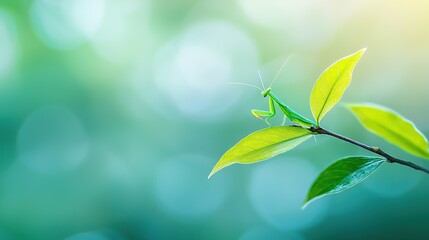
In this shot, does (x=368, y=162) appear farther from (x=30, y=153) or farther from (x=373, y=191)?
(x=30, y=153)

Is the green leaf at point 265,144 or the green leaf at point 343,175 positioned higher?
the green leaf at point 265,144

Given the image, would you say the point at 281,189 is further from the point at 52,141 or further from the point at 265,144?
the point at 265,144

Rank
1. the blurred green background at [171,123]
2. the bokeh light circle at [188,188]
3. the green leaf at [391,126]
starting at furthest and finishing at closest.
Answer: the bokeh light circle at [188,188] → the blurred green background at [171,123] → the green leaf at [391,126]

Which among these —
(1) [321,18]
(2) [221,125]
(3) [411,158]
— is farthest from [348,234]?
(1) [321,18]

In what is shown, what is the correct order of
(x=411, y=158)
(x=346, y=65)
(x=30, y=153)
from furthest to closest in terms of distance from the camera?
(x=30, y=153), (x=411, y=158), (x=346, y=65)

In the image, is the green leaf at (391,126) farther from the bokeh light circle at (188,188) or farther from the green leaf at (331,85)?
the bokeh light circle at (188,188)

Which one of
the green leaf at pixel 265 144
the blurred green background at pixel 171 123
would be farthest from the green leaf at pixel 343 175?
the blurred green background at pixel 171 123

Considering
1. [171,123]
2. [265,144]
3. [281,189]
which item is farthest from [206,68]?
[265,144]
